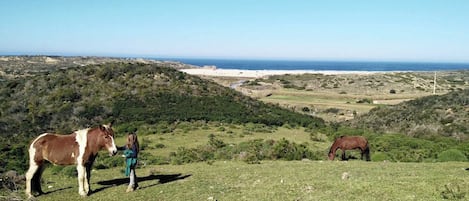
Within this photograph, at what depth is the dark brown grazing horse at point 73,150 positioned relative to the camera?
12867 mm

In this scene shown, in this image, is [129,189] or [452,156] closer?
[129,189]

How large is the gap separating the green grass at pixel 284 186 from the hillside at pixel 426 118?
1022 inches

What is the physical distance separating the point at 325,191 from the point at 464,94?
48.8 m

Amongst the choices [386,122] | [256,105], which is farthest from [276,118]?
[386,122]

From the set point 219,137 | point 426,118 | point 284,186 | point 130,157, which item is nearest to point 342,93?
point 426,118

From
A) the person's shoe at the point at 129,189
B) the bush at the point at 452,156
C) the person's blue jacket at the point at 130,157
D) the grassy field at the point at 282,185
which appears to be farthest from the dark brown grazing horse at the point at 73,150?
the bush at the point at 452,156

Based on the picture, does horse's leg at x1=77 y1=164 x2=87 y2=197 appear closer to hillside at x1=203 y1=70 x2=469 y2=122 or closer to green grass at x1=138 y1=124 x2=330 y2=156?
green grass at x1=138 y1=124 x2=330 y2=156

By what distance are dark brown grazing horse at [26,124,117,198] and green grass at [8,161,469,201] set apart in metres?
0.78

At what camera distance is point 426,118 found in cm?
4559

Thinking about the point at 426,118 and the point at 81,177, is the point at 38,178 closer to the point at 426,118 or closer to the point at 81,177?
the point at 81,177

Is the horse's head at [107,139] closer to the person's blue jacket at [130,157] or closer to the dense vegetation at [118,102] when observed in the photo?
the person's blue jacket at [130,157]

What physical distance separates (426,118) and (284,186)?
3765 centimetres

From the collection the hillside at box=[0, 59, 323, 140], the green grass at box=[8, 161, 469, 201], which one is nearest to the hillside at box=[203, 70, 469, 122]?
the hillside at box=[0, 59, 323, 140]

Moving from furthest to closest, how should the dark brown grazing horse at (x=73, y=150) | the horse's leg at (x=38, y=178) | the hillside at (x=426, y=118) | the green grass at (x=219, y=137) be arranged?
1. the hillside at (x=426, y=118)
2. the green grass at (x=219, y=137)
3. the horse's leg at (x=38, y=178)
4. the dark brown grazing horse at (x=73, y=150)
